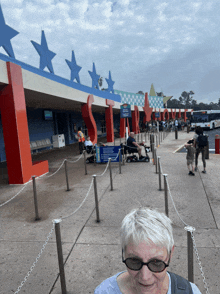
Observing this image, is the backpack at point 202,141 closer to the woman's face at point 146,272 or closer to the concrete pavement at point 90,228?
the concrete pavement at point 90,228

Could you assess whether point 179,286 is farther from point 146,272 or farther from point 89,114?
point 89,114

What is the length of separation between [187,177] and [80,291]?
5687 mm

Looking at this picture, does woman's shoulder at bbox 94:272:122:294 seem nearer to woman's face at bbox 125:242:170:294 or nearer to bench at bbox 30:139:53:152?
woman's face at bbox 125:242:170:294

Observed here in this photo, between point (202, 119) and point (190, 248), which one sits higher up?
point (202, 119)

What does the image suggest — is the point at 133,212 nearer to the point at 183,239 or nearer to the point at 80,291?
the point at 80,291

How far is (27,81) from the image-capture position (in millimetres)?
8273

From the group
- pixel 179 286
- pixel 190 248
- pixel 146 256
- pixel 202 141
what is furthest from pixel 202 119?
pixel 146 256

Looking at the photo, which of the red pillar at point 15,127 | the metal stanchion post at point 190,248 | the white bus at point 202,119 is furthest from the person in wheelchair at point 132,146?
the white bus at point 202,119

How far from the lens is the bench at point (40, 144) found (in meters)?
15.8

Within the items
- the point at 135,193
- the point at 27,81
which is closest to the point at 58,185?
the point at 135,193

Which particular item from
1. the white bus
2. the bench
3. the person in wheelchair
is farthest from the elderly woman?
the white bus

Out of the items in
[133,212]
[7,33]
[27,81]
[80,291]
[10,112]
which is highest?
[7,33]

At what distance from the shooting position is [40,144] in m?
16.8

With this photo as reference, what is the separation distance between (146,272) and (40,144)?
16763 millimetres
